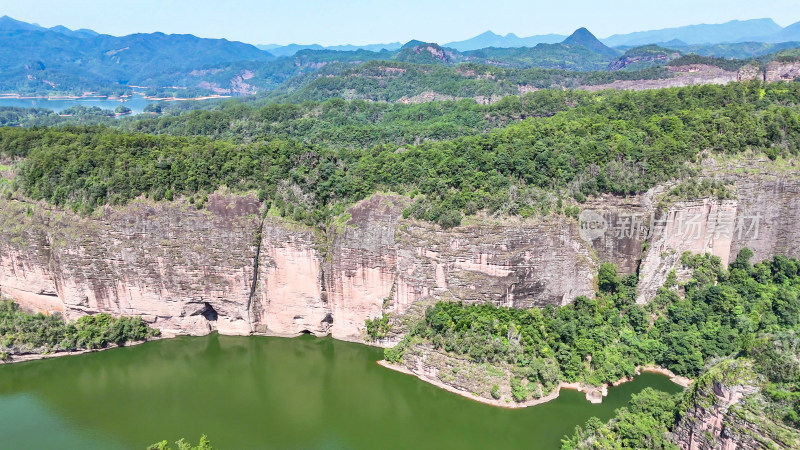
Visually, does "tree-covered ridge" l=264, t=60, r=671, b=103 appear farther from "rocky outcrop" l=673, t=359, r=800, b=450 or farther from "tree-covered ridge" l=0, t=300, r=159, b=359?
"rocky outcrop" l=673, t=359, r=800, b=450

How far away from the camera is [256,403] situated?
21.6 metres

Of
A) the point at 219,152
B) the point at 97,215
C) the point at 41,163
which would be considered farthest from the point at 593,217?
the point at 41,163

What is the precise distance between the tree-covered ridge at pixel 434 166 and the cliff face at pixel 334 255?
90 cm

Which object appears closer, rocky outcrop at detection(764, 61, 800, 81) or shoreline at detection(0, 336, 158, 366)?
shoreline at detection(0, 336, 158, 366)

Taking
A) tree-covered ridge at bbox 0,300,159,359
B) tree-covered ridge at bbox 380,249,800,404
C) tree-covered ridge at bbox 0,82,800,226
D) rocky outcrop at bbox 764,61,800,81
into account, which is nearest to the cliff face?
tree-covered ridge at bbox 0,300,159,359

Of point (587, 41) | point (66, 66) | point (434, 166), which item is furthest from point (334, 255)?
point (66, 66)

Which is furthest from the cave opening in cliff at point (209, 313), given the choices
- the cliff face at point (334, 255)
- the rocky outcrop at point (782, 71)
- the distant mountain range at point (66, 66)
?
the distant mountain range at point (66, 66)

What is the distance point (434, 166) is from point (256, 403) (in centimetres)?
1337

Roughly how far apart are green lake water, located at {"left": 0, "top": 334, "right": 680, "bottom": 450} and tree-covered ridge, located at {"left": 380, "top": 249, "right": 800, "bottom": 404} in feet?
3.65

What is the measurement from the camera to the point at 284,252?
79.8ft

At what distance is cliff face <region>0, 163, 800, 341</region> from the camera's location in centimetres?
2269

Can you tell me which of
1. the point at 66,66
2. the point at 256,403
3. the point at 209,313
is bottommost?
the point at 256,403

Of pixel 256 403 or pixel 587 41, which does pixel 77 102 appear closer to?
pixel 256 403

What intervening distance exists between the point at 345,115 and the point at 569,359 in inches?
1263
